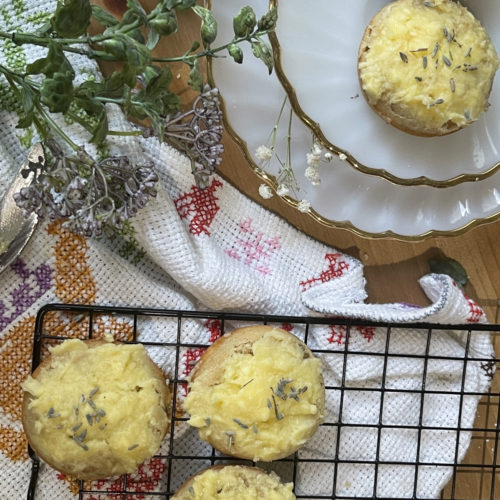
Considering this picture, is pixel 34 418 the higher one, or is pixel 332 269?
pixel 332 269

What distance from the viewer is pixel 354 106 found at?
156cm

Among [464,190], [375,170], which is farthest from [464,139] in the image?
[375,170]

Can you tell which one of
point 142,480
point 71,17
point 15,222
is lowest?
point 142,480

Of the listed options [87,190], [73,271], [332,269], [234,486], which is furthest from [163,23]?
[234,486]

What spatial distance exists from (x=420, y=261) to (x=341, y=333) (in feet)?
0.91

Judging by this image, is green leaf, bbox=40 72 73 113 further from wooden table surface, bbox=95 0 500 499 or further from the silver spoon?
wooden table surface, bbox=95 0 500 499

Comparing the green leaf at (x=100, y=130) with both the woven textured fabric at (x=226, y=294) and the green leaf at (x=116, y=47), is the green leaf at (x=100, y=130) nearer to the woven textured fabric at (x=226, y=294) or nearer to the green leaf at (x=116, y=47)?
the green leaf at (x=116, y=47)

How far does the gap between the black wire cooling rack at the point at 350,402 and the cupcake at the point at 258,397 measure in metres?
0.10

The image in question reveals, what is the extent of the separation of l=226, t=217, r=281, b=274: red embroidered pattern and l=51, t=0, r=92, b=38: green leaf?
693 millimetres

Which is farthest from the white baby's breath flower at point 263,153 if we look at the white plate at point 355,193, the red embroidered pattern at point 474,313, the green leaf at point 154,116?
the red embroidered pattern at point 474,313

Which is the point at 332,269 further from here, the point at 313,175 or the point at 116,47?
the point at 116,47

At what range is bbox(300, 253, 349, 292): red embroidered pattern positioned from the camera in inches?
65.3

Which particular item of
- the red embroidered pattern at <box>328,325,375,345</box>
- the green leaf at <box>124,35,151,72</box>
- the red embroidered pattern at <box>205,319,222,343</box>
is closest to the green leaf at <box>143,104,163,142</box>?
→ the green leaf at <box>124,35,151,72</box>

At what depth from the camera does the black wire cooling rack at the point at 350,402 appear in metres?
1.55
